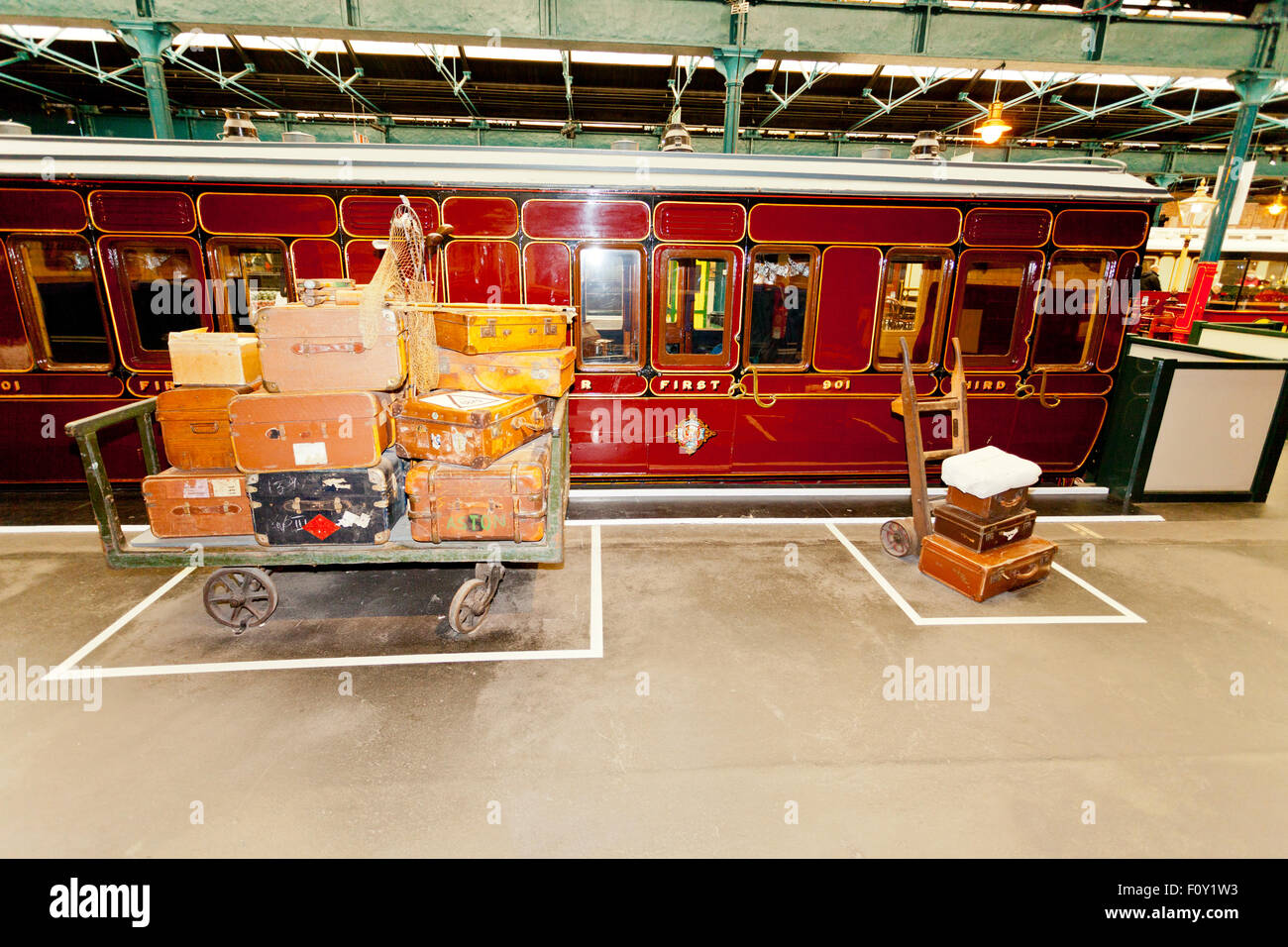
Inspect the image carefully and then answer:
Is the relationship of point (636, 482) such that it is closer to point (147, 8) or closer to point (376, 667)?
point (376, 667)

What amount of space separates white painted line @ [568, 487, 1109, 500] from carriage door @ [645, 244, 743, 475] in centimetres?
32

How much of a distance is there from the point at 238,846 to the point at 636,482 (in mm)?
5653

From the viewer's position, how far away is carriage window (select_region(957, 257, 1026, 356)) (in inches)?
310

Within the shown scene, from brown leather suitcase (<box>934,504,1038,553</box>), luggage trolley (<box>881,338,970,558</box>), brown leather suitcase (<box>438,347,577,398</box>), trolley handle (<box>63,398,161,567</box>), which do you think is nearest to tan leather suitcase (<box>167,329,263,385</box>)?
trolley handle (<box>63,398,161,567</box>)

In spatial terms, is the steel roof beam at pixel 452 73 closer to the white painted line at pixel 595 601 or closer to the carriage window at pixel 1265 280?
the white painted line at pixel 595 601

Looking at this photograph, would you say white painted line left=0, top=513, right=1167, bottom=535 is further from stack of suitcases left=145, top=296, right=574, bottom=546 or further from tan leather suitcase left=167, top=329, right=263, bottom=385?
tan leather suitcase left=167, top=329, right=263, bottom=385

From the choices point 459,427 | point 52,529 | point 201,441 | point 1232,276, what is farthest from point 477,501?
point 1232,276

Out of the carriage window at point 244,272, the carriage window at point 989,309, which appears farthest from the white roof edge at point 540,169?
the carriage window at point 989,309

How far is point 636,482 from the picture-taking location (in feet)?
26.7

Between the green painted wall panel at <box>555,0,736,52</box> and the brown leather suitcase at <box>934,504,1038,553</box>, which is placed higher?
the green painted wall panel at <box>555,0,736,52</box>

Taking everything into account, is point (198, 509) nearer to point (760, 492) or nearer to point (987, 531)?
point (760, 492)

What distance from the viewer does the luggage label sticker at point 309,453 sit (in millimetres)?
4488

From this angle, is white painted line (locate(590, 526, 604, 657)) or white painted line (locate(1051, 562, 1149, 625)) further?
white painted line (locate(1051, 562, 1149, 625))
